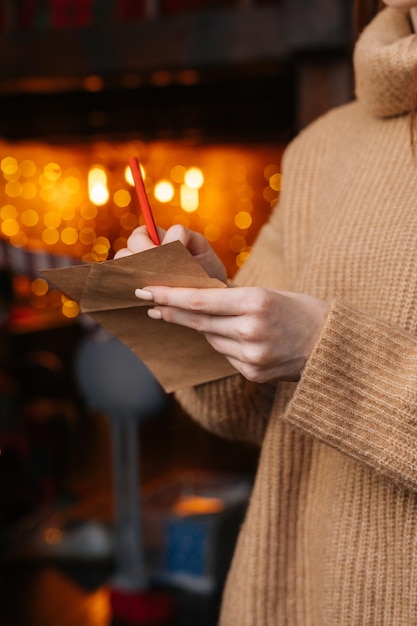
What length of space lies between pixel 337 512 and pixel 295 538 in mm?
133

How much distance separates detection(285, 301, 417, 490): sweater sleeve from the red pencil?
0.74 feet

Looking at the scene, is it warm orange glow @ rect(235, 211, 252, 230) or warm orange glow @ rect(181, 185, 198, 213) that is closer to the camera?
warm orange glow @ rect(235, 211, 252, 230)

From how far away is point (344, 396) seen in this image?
818mm

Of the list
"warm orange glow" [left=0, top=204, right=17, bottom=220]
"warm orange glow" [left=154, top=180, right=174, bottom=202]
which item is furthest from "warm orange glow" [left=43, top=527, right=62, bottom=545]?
"warm orange glow" [left=154, top=180, right=174, bottom=202]

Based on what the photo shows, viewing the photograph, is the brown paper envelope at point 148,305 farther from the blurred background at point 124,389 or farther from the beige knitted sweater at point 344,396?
the blurred background at point 124,389

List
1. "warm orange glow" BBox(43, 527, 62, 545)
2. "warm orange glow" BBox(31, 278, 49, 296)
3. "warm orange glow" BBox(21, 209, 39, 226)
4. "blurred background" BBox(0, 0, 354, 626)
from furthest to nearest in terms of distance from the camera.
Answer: "warm orange glow" BBox(21, 209, 39, 226), "warm orange glow" BBox(31, 278, 49, 296), "warm orange glow" BBox(43, 527, 62, 545), "blurred background" BBox(0, 0, 354, 626)

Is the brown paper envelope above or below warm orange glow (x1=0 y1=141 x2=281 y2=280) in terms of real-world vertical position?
above

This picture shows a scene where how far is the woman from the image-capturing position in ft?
2.62

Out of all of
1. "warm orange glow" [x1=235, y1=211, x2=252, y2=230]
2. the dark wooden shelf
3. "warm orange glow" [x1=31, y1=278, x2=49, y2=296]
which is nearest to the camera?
the dark wooden shelf

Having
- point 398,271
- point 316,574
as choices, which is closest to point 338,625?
point 316,574

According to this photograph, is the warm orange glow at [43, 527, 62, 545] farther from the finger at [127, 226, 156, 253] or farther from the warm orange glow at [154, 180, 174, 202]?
the warm orange glow at [154, 180, 174, 202]

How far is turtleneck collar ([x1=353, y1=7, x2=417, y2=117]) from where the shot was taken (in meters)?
0.96

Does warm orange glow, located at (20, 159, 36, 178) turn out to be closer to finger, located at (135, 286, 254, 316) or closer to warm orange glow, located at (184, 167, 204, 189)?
warm orange glow, located at (184, 167, 204, 189)

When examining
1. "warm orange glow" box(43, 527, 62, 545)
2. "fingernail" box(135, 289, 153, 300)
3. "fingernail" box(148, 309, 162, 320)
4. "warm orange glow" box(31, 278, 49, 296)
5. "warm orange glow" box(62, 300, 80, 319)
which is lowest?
"warm orange glow" box(62, 300, 80, 319)
